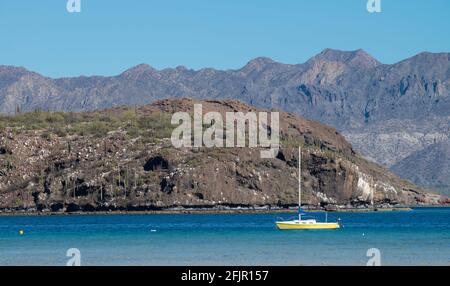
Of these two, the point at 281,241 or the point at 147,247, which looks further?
the point at 281,241

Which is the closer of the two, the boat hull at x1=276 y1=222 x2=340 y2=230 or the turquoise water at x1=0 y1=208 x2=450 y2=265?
the turquoise water at x1=0 y1=208 x2=450 y2=265

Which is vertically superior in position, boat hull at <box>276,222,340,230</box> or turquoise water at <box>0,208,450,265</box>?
turquoise water at <box>0,208,450,265</box>

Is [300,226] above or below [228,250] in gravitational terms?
below

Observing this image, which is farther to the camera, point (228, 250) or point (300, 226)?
point (300, 226)

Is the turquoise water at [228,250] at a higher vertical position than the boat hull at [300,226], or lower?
higher

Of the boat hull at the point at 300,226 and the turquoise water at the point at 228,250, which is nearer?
the turquoise water at the point at 228,250

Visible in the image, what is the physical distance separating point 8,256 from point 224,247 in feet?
69.9

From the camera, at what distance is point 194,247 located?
97562 millimetres
